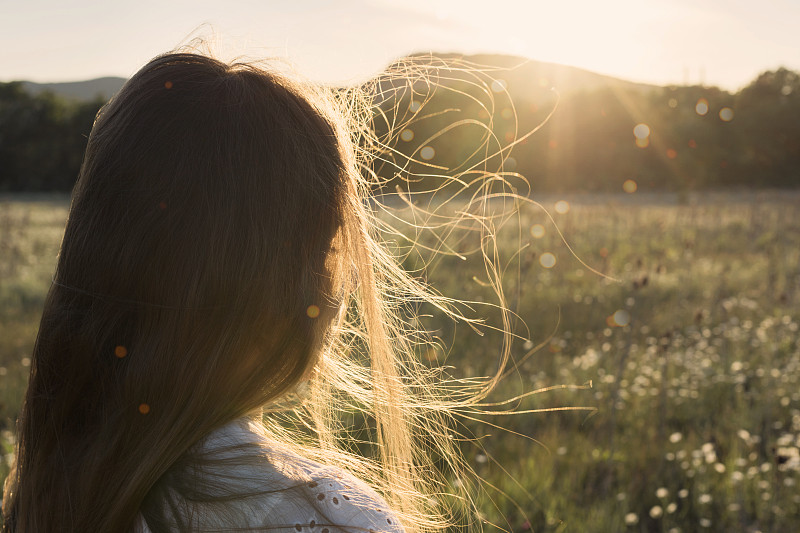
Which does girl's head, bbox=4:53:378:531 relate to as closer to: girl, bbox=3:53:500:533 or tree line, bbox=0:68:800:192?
girl, bbox=3:53:500:533

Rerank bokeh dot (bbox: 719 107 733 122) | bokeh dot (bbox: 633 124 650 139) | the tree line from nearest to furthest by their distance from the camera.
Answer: the tree line → bokeh dot (bbox: 633 124 650 139) → bokeh dot (bbox: 719 107 733 122)

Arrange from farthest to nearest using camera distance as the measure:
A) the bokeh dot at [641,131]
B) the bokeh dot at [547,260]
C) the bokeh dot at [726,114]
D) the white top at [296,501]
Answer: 1. the bokeh dot at [726,114]
2. the bokeh dot at [641,131]
3. the bokeh dot at [547,260]
4. the white top at [296,501]

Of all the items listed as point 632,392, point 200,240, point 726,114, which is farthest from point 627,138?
point 200,240

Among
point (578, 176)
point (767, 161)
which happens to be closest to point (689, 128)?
point (767, 161)

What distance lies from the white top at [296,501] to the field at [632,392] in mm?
647

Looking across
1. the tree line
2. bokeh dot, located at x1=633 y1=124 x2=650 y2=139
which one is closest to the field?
the tree line

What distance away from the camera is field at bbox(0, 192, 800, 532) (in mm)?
2691

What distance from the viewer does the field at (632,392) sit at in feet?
8.83

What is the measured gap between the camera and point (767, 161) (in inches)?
1241

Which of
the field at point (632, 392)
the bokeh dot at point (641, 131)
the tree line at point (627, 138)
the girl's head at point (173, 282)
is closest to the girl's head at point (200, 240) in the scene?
the girl's head at point (173, 282)

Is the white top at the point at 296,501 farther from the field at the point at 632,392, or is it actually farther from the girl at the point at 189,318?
the field at the point at 632,392

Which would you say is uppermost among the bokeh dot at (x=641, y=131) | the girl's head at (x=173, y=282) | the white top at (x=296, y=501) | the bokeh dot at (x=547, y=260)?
the bokeh dot at (x=641, y=131)

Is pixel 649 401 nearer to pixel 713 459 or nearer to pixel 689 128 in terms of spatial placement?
pixel 713 459

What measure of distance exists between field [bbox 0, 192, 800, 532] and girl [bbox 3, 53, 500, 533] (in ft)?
2.00
